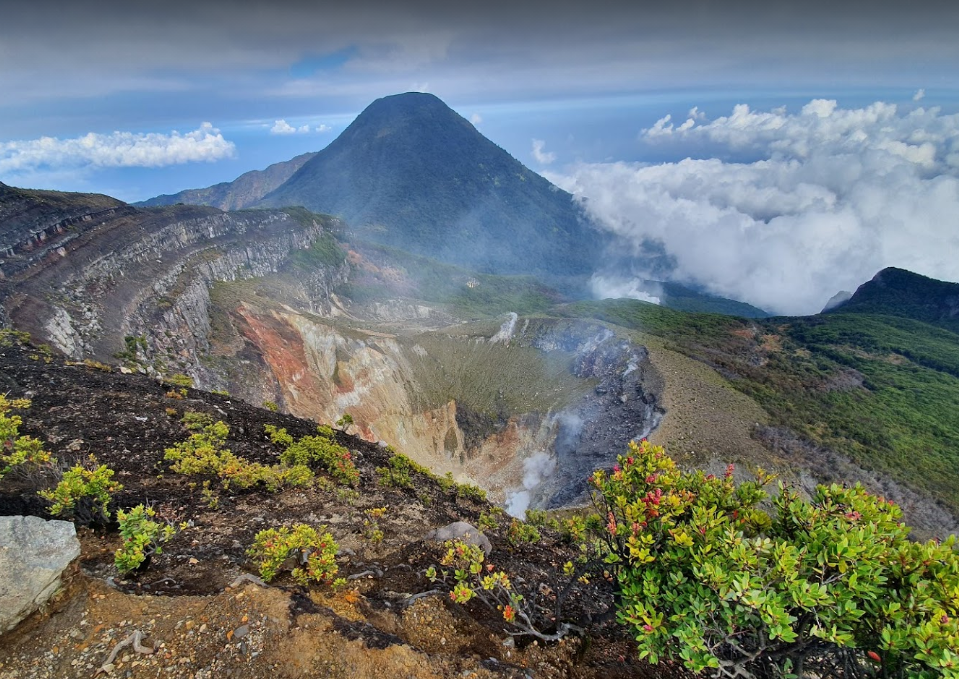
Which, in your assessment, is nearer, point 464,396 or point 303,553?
point 303,553

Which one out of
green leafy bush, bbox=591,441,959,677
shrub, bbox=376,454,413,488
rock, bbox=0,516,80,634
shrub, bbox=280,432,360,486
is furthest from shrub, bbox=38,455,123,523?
green leafy bush, bbox=591,441,959,677

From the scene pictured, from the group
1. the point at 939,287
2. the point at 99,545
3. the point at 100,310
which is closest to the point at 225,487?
the point at 99,545

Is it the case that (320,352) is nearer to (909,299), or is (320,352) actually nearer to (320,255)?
(320,255)

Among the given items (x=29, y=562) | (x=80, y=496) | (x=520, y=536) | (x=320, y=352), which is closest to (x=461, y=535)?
(x=520, y=536)

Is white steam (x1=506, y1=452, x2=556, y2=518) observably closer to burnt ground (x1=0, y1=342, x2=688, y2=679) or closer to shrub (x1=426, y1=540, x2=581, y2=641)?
burnt ground (x1=0, y1=342, x2=688, y2=679)

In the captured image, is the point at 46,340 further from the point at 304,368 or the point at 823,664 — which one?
the point at 823,664
